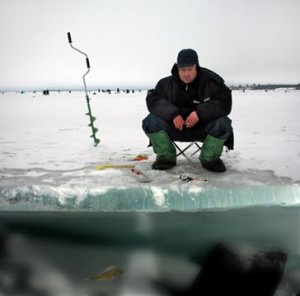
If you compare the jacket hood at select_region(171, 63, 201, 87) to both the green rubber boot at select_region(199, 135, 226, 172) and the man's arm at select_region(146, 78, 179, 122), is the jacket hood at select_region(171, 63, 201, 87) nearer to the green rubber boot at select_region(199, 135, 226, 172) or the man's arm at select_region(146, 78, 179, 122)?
the man's arm at select_region(146, 78, 179, 122)

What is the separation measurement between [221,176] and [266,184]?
1.63 feet

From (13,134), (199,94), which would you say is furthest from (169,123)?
Answer: (13,134)

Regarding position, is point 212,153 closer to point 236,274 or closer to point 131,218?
point 131,218

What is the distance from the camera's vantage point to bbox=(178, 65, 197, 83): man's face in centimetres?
356

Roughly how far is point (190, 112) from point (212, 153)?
0.50 meters

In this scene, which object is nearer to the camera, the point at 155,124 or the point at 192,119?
the point at 192,119

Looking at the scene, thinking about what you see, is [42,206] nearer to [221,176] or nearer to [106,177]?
[106,177]

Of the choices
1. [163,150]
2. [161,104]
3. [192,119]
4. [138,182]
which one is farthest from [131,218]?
[161,104]

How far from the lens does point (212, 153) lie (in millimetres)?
3691

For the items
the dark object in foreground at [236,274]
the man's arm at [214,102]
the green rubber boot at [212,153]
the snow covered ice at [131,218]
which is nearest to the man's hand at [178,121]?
the man's arm at [214,102]

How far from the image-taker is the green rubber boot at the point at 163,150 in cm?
377

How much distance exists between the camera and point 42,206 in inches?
124

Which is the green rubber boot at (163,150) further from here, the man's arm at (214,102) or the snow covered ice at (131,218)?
the man's arm at (214,102)

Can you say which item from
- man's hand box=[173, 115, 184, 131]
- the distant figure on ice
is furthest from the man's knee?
man's hand box=[173, 115, 184, 131]
